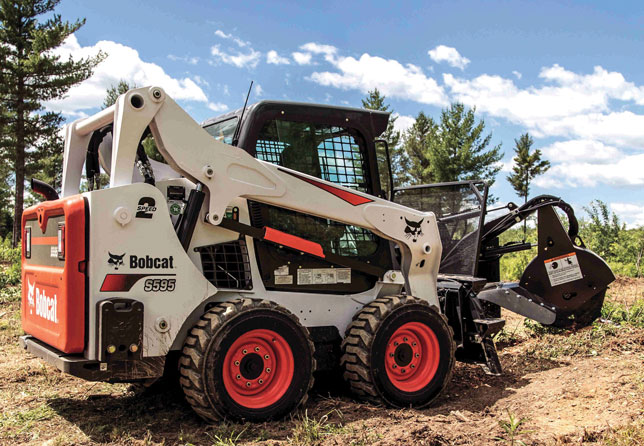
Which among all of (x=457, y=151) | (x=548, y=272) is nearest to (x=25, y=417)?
(x=548, y=272)

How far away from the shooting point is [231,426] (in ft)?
14.3

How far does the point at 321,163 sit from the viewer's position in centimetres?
548

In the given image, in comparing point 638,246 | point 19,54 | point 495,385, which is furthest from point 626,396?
point 19,54

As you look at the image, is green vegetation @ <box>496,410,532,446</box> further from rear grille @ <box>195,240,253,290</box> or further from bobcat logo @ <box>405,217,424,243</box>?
rear grille @ <box>195,240,253,290</box>

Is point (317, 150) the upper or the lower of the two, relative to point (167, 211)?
upper

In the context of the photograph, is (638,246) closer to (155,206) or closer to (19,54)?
(155,206)

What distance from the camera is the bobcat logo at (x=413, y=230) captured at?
5634mm

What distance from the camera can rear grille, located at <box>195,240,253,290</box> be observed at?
15.9ft

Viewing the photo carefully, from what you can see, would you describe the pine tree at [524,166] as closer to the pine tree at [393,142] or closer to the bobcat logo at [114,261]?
the pine tree at [393,142]

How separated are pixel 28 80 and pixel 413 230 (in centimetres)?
2155

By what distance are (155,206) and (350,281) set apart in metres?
1.88

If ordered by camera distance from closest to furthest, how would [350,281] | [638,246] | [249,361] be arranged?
[249,361]
[350,281]
[638,246]

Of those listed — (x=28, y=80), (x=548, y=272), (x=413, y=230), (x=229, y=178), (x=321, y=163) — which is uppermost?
(x=28, y=80)

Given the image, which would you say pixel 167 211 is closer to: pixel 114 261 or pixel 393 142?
pixel 114 261
